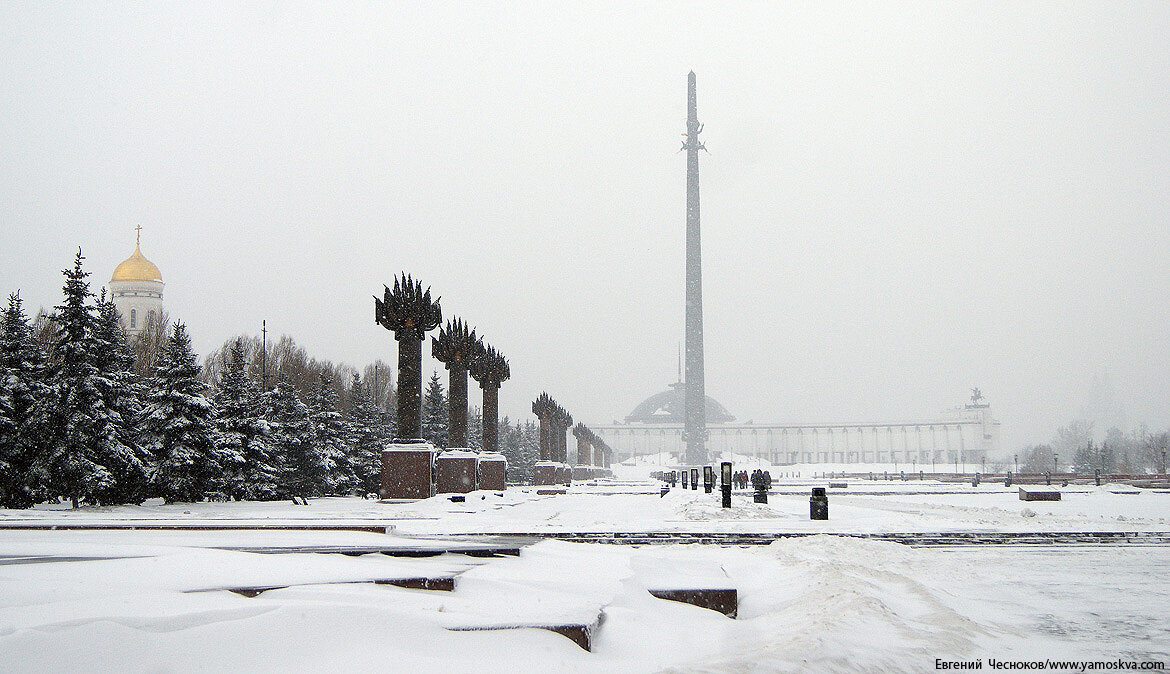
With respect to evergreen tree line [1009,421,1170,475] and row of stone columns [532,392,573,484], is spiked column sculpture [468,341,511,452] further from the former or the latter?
evergreen tree line [1009,421,1170,475]

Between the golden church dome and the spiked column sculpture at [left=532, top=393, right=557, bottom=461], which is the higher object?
the golden church dome

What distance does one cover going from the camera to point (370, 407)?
46.1 metres

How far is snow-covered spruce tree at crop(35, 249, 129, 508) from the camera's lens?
24.6 m

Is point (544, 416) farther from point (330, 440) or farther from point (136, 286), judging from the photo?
point (136, 286)

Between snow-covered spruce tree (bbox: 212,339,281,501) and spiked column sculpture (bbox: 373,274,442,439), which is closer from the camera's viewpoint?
spiked column sculpture (bbox: 373,274,442,439)

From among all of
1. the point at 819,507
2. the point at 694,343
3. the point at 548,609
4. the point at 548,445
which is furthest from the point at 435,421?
the point at 694,343

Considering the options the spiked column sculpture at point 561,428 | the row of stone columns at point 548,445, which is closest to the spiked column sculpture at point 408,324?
the row of stone columns at point 548,445

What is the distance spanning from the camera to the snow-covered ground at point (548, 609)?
5734 millimetres

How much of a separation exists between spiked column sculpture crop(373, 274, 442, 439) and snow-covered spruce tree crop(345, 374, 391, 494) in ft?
55.7

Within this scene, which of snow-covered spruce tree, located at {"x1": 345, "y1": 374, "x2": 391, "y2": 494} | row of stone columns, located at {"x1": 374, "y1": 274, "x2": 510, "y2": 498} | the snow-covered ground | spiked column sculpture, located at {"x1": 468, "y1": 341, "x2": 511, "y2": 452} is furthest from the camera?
snow-covered spruce tree, located at {"x1": 345, "y1": 374, "x2": 391, "y2": 494}

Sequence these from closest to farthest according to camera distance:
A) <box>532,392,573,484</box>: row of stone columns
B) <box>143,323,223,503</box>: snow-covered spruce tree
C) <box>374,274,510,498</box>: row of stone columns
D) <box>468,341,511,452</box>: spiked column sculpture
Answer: <box>374,274,510,498</box>: row of stone columns, <box>143,323,223,503</box>: snow-covered spruce tree, <box>468,341,511,452</box>: spiked column sculpture, <box>532,392,573,484</box>: row of stone columns

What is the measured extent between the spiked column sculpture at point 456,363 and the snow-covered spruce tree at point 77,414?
1013 cm

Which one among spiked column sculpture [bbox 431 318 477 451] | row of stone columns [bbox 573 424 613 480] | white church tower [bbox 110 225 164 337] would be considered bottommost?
row of stone columns [bbox 573 424 613 480]

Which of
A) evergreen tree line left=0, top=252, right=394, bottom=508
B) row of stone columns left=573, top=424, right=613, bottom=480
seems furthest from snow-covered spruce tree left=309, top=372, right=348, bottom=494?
row of stone columns left=573, top=424, right=613, bottom=480
